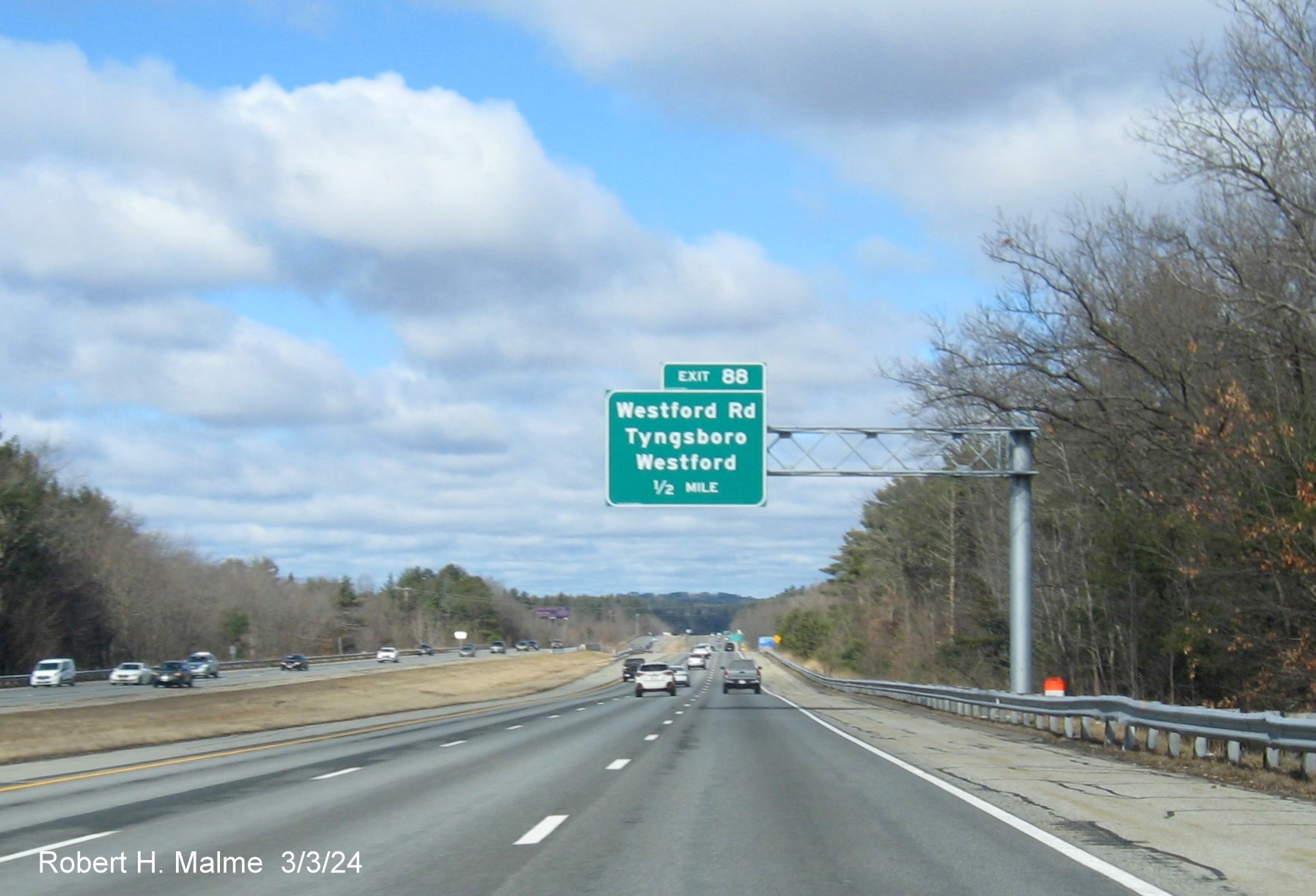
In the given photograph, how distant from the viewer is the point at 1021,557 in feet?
100

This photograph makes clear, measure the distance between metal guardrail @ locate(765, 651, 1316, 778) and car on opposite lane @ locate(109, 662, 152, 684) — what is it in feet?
166

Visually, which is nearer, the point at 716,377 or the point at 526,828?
the point at 526,828

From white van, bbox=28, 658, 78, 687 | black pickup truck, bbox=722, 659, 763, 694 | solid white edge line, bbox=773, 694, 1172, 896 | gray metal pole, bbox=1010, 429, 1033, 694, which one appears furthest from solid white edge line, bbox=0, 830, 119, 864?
white van, bbox=28, 658, 78, 687

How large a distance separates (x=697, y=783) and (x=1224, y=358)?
16.4m

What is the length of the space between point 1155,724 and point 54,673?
60.1 meters

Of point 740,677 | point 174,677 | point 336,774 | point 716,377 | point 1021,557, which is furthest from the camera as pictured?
point 174,677

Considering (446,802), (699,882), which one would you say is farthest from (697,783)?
(699,882)

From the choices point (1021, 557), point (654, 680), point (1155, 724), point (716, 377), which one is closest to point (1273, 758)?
point (1155, 724)

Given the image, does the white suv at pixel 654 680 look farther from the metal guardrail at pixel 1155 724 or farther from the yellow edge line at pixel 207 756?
the metal guardrail at pixel 1155 724

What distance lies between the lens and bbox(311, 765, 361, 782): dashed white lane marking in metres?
17.7

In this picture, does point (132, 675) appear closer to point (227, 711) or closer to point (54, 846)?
point (227, 711)

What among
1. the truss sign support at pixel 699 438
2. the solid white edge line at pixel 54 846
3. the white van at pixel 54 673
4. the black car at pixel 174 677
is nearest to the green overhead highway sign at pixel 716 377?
the truss sign support at pixel 699 438

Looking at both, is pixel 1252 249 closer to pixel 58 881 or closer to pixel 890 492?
pixel 58 881

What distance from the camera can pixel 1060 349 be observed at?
99.1ft
